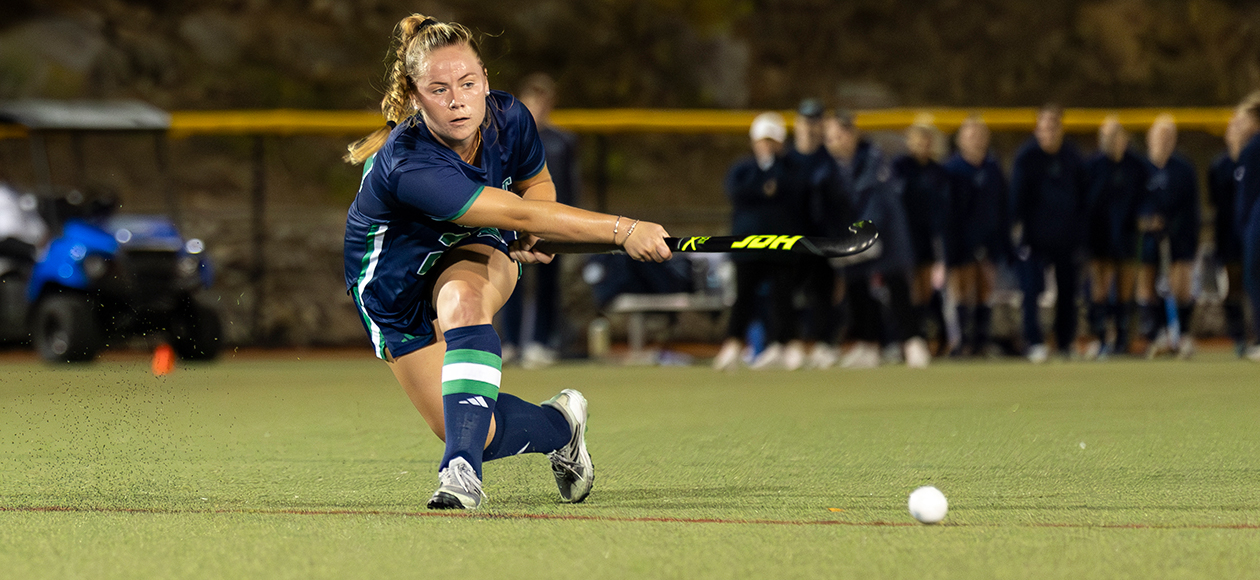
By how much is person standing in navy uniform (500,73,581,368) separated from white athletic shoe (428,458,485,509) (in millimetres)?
6814

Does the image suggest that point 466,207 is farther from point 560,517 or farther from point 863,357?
point 863,357

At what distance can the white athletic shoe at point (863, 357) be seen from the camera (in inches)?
437

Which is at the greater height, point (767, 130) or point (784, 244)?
point (784, 244)

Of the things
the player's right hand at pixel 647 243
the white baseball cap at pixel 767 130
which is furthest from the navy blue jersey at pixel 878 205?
the player's right hand at pixel 647 243

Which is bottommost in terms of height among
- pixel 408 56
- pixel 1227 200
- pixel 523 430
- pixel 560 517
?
pixel 1227 200

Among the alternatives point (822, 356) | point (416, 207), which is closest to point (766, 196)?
point (822, 356)

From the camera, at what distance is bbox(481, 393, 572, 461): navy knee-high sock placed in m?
4.37

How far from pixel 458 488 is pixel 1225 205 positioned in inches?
347

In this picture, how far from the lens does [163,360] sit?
38.9 ft

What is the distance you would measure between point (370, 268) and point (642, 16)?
22900 mm

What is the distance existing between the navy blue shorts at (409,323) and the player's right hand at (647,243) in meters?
0.52

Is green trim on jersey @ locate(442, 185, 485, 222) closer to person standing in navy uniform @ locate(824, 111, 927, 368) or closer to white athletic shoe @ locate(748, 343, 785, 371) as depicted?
person standing in navy uniform @ locate(824, 111, 927, 368)

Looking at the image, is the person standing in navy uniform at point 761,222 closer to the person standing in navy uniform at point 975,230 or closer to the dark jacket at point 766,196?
the dark jacket at point 766,196

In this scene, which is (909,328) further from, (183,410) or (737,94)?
(737,94)
